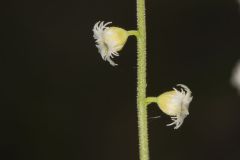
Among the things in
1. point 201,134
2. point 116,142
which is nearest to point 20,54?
point 116,142

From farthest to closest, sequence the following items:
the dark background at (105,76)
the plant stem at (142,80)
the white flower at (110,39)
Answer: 1. the dark background at (105,76)
2. the white flower at (110,39)
3. the plant stem at (142,80)

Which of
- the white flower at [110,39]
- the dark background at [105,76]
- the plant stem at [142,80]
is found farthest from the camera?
the dark background at [105,76]

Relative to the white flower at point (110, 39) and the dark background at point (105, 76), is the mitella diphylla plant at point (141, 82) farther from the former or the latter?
the dark background at point (105, 76)

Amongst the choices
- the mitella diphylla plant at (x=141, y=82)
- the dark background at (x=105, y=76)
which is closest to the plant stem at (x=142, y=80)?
the mitella diphylla plant at (x=141, y=82)

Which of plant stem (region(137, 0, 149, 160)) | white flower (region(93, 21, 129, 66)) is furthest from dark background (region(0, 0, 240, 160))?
plant stem (region(137, 0, 149, 160))

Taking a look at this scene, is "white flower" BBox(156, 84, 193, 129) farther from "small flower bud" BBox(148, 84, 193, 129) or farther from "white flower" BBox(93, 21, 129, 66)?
"white flower" BBox(93, 21, 129, 66)

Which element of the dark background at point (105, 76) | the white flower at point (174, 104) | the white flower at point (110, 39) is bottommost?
the white flower at point (174, 104)

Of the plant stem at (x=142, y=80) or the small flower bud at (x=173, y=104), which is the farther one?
the small flower bud at (x=173, y=104)
